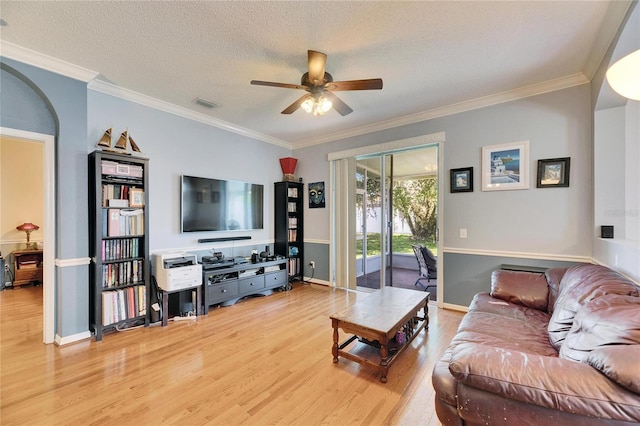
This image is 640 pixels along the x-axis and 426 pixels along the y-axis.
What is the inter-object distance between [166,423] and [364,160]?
426 centimetres

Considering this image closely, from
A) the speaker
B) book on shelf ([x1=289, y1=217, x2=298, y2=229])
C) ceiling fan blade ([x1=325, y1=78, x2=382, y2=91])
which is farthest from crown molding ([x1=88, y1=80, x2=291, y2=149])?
the speaker

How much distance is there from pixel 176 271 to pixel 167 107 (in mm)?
2113

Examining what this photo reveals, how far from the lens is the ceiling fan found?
225 cm

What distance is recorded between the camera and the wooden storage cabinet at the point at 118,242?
2.68 meters

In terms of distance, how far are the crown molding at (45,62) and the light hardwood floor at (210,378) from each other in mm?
2618

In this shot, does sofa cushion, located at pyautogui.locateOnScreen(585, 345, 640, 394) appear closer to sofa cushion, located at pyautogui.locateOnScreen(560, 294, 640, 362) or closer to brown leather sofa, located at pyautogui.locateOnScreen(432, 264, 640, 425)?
brown leather sofa, located at pyautogui.locateOnScreen(432, 264, 640, 425)

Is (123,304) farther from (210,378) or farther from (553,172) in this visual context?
(553,172)

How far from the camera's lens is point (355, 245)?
4680 millimetres

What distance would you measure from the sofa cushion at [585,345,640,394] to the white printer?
3.41 m

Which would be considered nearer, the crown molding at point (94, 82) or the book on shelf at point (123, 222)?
the crown molding at point (94, 82)

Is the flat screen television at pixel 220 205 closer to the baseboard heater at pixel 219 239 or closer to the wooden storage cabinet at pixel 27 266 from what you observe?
the baseboard heater at pixel 219 239

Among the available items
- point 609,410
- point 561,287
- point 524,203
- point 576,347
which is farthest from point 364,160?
point 609,410

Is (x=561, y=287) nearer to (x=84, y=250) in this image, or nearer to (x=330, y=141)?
(x=330, y=141)

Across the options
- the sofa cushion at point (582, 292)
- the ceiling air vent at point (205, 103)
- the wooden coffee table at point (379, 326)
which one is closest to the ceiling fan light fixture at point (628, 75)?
the sofa cushion at point (582, 292)
